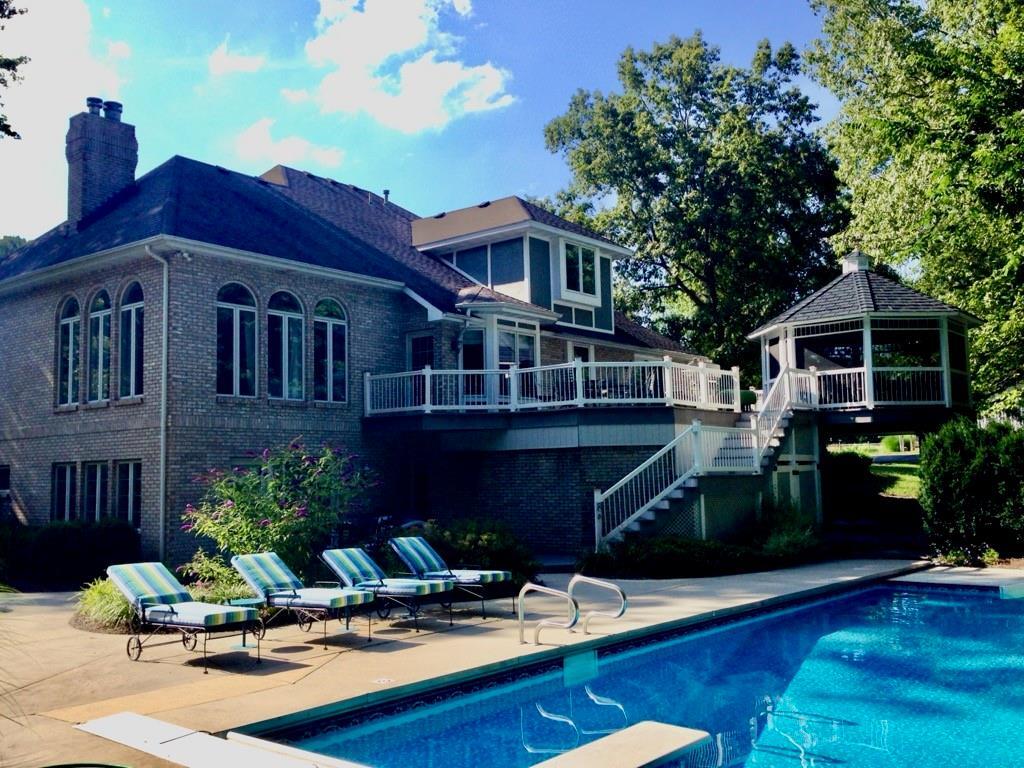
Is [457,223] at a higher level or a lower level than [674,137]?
lower

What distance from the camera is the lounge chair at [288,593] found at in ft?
33.9

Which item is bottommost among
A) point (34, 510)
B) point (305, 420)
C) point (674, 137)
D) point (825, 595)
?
point (825, 595)

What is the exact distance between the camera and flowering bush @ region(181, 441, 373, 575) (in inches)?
520

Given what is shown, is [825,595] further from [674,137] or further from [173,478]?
[674,137]

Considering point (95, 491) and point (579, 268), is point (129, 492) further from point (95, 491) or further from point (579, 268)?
point (579, 268)

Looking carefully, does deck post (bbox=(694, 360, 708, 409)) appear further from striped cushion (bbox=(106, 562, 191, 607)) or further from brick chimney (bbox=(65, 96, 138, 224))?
brick chimney (bbox=(65, 96, 138, 224))

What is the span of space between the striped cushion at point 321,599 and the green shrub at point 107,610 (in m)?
2.18

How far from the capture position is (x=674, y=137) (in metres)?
36.5

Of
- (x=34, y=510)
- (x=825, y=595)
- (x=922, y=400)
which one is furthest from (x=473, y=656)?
(x=922, y=400)

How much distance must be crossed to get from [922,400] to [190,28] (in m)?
18.6

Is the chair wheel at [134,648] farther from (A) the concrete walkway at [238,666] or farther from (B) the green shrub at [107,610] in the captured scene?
(B) the green shrub at [107,610]

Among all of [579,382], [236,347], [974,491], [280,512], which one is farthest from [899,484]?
[280,512]

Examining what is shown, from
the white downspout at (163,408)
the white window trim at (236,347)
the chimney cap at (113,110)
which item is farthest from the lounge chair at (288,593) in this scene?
the chimney cap at (113,110)

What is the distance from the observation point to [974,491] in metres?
18.2
